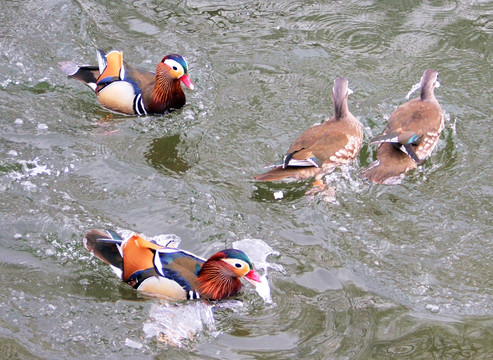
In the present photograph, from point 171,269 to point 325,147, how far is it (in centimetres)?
184

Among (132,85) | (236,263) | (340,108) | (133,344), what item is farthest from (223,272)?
(132,85)

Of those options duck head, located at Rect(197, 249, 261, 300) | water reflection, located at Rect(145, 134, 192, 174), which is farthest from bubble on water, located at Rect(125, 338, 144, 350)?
water reflection, located at Rect(145, 134, 192, 174)

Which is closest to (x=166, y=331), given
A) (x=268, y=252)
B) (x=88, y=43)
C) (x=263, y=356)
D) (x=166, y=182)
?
(x=263, y=356)

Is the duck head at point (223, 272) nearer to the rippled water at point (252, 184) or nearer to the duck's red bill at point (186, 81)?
the rippled water at point (252, 184)

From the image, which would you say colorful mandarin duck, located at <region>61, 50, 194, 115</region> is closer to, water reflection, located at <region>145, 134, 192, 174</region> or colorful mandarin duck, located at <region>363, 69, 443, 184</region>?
water reflection, located at <region>145, 134, 192, 174</region>

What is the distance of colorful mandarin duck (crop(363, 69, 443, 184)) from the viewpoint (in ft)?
17.9

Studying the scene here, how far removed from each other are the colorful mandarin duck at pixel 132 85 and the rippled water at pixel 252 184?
0.13 meters

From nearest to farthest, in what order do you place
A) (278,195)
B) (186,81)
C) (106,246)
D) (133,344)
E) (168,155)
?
(133,344)
(106,246)
(278,195)
(168,155)
(186,81)

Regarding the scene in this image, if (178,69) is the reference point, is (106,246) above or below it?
below

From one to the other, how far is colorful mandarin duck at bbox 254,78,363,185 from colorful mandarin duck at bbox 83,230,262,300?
1.19m

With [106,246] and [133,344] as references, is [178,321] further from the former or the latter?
[106,246]

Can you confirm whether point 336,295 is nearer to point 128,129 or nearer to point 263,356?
point 263,356

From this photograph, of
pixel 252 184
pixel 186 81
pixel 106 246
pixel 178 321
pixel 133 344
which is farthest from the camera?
pixel 186 81

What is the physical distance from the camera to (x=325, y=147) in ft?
18.2
